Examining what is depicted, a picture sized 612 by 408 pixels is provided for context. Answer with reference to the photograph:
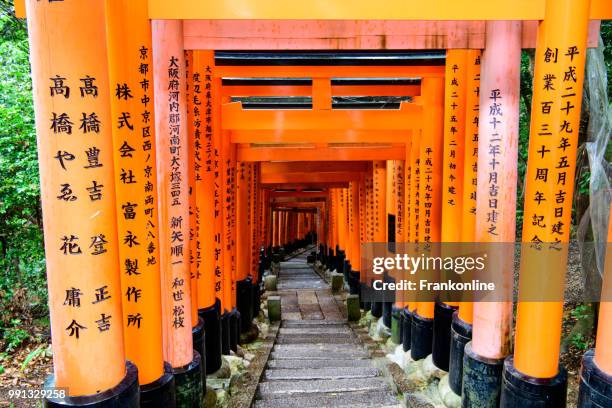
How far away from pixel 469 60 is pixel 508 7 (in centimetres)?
135

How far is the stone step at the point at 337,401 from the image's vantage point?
466 centimetres

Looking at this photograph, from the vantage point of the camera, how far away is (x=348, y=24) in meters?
3.63

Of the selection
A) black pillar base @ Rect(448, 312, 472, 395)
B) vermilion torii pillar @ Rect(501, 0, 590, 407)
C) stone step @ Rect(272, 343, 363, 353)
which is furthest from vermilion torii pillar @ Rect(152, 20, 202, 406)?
stone step @ Rect(272, 343, 363, 353)

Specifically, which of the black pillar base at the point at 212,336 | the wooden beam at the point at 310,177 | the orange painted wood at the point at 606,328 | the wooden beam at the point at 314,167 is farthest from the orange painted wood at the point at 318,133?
the wooden beam at the point at 310,177

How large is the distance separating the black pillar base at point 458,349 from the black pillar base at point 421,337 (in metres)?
1.07

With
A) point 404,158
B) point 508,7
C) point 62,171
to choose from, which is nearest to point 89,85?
point 62,171

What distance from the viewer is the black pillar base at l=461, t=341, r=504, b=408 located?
3.71m

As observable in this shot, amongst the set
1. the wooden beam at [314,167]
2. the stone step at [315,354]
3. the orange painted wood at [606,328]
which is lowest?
the stone step at [315,354]

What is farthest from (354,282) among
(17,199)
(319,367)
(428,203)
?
(17,199)

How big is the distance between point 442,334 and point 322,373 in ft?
5.68

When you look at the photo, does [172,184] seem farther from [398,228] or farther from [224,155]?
[398,228]

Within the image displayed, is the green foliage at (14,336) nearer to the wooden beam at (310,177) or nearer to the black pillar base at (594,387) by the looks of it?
the wooden beam at (310,177)

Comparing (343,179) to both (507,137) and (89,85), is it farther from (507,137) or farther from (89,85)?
(89,85)

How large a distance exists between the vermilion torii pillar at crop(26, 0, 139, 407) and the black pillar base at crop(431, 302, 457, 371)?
372 centimetres
